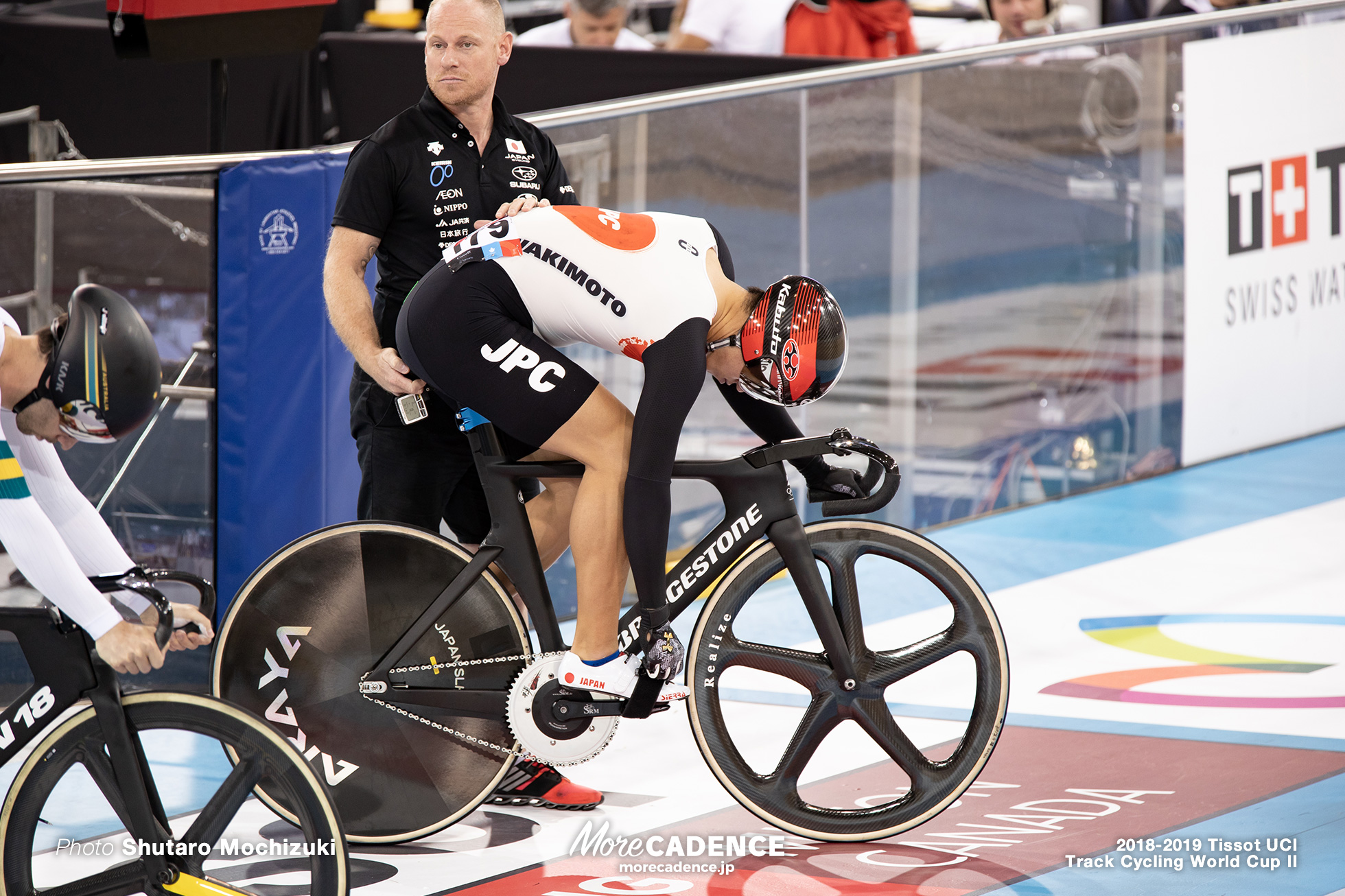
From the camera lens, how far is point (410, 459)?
404 cm

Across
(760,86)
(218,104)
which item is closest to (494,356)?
(218,104)

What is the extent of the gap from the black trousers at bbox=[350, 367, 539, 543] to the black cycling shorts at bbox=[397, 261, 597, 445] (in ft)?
1.43

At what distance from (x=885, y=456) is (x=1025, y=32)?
4.85 meters

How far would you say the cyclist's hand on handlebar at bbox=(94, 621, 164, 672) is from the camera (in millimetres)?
2742

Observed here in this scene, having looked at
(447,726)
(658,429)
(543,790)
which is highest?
(658,429)

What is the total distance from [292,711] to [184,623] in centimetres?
90

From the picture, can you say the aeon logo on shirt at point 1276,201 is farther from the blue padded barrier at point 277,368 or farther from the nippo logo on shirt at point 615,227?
the nippo logo on shirt at point 615,227

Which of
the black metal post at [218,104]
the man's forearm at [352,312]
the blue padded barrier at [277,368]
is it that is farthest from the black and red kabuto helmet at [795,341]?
the black metal post at [218,104]

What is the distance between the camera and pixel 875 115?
20.8 feet

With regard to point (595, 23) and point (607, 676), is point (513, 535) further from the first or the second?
point (595, 23)

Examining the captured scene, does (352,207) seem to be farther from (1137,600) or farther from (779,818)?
(1137,600)

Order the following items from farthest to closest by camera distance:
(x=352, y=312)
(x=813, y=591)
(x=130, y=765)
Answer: (x=352, y=312)
(x=813, y=591)
(x=130, y=765)

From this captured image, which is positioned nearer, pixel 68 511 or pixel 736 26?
pixel 68 511

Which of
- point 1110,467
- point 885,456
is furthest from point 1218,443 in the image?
point 885,456
